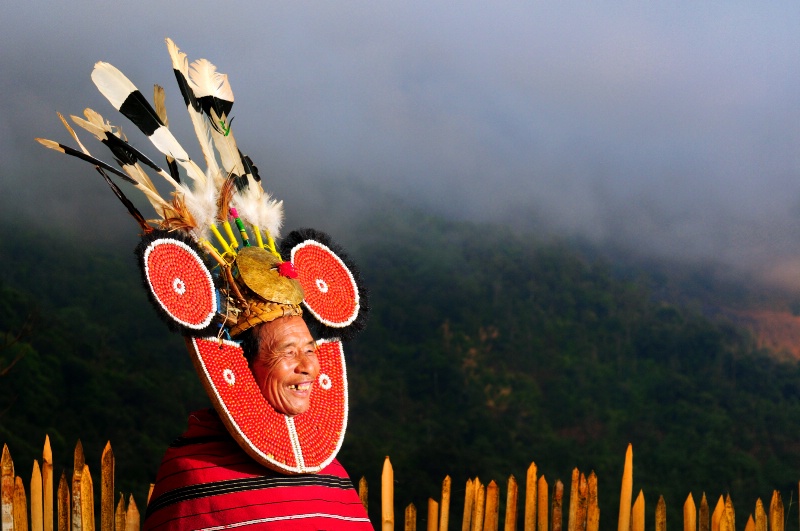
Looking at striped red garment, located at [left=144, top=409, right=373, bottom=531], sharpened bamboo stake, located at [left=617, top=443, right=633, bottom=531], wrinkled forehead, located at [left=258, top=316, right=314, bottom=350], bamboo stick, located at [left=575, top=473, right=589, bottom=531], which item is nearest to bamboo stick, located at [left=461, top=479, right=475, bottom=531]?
bamboo stick, located at [left=575, top=473, right=589, bottom=531]

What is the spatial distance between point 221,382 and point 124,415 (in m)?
7.82

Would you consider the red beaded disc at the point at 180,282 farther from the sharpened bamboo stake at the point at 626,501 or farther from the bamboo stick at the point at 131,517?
the sharpened bamboo stake at the point at 626,501

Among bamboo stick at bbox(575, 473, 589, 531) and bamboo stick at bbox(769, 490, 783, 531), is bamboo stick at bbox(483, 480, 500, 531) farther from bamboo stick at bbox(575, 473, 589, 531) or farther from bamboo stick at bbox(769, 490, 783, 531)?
bamboo stick at bbox(769, 490, 783, 531)

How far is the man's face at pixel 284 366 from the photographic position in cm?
319

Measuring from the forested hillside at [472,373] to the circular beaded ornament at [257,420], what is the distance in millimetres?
6812

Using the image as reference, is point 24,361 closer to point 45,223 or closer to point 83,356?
point 83,356

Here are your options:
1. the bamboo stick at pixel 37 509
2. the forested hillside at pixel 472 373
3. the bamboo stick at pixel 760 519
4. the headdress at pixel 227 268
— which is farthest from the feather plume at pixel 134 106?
the forested hillside at pixel 472 373

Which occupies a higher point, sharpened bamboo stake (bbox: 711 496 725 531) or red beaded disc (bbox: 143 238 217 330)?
red beaded disc (bbox: 143 238 217 330)

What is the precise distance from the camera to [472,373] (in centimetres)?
1170

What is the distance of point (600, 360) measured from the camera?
11953 millimetres

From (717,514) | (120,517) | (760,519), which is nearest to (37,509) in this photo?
(120,517)

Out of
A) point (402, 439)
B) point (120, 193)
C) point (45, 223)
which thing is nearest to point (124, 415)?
point (45, 223)

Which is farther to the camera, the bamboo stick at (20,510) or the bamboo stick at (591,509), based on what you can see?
the bamboo stick at (591,509)

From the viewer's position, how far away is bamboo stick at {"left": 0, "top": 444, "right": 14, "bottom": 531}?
3887mm
